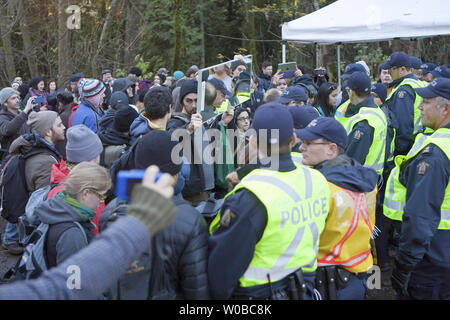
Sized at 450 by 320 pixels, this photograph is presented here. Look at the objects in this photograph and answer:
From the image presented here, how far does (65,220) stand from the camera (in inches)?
116

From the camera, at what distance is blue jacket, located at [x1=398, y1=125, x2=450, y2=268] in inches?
134

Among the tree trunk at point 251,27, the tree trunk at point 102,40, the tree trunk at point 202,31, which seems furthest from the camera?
the tree trunk at point 202,31

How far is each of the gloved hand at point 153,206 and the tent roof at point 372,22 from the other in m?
8.95

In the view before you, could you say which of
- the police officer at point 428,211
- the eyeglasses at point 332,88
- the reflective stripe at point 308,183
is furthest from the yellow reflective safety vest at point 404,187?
the eyeglasses at point 332,88

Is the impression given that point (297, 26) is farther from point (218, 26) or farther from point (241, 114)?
point (218, 26)

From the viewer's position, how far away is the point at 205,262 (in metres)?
2.51

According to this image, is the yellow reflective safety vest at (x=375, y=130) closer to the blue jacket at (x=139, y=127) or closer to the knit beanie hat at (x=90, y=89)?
the blue jacket at (x=139, y=127)

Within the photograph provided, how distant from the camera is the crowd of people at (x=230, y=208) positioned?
189cm

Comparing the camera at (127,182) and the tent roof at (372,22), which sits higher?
the tent roof at (372,22)

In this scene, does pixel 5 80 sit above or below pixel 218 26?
below

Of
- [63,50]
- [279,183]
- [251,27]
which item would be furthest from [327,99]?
[251,27]

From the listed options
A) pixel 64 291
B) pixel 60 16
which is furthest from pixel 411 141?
pixel 60 16

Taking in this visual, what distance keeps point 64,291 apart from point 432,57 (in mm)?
21829

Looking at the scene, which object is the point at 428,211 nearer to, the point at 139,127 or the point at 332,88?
the point at 139,127
